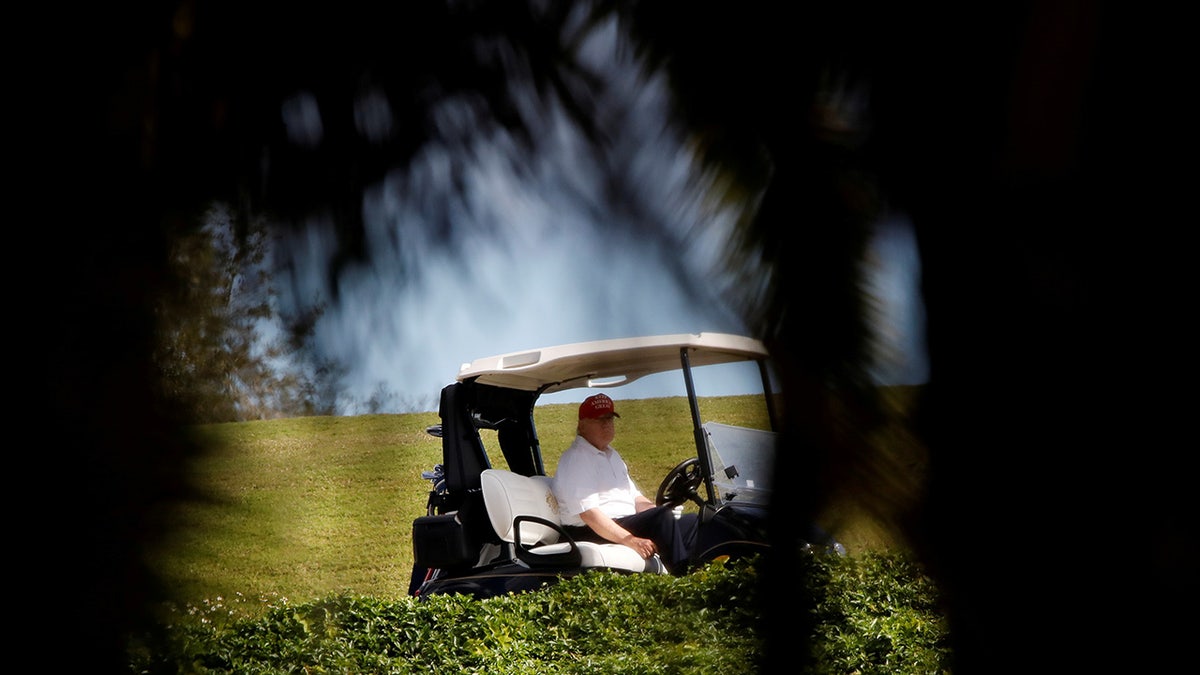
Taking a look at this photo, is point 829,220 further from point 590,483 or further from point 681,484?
point 681,484

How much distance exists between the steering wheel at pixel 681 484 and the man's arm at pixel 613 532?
316mm

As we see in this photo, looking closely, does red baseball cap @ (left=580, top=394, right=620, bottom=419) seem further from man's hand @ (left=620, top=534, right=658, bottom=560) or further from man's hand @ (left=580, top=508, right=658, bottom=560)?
man's hand @ (left=620, top=534, right=658, bottom=560)

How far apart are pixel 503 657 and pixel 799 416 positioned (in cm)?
314

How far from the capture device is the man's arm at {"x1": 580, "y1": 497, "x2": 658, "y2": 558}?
437 cm

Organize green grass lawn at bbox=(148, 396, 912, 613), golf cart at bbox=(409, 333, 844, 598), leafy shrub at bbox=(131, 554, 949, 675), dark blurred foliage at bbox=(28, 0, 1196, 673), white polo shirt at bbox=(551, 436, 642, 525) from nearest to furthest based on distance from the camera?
dark blurred foliage at bbox=(28, 0, 1196, 673) < green grass lawn at bbox=(148, 396, 912, 613) < leafy shrub at bbox=(131, 554, 949, 675) < golf cart at bbox=(409, 333, 844, 598) < white polo shirt at bbox=(551, 436, 642, 525)

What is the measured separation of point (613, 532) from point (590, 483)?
0.28 metres

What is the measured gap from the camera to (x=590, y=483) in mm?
4586

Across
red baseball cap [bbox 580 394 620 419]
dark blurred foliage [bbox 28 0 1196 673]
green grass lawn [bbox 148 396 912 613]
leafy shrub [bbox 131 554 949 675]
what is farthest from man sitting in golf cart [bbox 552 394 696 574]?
dark blurred foliage [bbox 28 0 1196 673]

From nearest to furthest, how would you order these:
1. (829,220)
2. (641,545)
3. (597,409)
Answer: (829,220), (641,545), (597,409)

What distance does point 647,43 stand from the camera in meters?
0.76

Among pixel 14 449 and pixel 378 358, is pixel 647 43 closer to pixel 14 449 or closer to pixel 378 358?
pixel 378 358

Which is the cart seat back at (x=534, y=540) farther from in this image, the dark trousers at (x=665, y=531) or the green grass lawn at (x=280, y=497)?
the green grass lawn at (x=280, y=497)

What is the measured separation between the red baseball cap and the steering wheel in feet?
1.55

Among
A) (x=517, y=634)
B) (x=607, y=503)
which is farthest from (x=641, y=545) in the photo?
(x=517, y=634)
